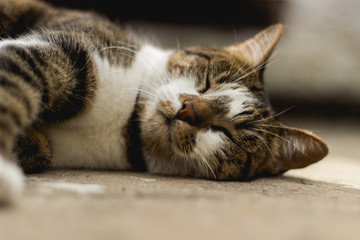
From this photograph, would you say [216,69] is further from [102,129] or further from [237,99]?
[102,129]

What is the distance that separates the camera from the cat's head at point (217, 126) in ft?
5.16

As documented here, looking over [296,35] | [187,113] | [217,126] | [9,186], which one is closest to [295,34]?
[296,35]

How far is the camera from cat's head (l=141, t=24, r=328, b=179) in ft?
5.16

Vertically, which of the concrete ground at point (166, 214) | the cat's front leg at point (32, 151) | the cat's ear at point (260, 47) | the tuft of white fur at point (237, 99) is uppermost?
the cat's ear at point (260, 47)

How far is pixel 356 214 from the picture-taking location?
3.43 feet

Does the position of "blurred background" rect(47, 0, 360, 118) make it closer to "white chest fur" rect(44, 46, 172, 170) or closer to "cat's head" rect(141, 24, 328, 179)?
"cat's head" rect(141, 24, 328, 179)

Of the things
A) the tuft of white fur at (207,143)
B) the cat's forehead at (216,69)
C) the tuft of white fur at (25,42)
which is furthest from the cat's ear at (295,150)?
the tuft of white fur at (25,42)

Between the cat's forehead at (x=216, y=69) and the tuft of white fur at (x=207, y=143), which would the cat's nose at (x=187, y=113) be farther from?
the cat's forehead at (x=216, y=69)

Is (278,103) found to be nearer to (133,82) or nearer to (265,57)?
(265,57)

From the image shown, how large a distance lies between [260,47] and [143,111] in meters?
0.76

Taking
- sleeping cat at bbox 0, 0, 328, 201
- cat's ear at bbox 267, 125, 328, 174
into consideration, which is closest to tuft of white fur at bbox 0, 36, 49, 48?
sleeping cat at bbox 0, 0, 328, 201

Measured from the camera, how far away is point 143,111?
1743 mm

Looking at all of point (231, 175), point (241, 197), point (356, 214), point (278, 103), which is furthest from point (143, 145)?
point (278, 103)

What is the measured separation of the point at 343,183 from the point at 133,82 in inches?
44.8
